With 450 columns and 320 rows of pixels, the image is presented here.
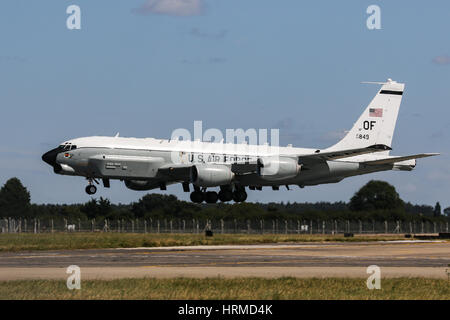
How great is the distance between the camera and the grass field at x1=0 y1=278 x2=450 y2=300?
938 inches

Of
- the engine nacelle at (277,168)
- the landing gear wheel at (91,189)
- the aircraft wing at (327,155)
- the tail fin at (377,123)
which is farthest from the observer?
the tail fin at (377,123)

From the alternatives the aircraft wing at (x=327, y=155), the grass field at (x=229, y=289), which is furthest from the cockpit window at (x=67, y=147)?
the grass field at (x=229, y=289)

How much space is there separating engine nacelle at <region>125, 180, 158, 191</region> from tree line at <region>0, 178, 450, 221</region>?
33.5 m

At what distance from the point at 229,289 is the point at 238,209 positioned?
78.6 metres

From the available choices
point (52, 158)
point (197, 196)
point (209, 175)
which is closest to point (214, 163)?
point (209, 175)

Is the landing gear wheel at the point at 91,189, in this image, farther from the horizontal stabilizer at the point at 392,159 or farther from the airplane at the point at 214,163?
the horizontal stabilizer at the point at 392,159

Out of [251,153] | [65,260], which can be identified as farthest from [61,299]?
[251,153]

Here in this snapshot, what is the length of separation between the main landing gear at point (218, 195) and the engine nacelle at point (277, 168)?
451cm

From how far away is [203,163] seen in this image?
206 feet

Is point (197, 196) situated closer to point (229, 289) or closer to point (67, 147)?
point (67, 147)

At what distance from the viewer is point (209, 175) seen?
60.8 meters

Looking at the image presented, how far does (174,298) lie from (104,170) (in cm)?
3684

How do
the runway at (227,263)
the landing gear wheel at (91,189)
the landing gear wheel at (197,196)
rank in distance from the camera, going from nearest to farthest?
1. the runway at (227,263)
2. the landing gear wheel at (91,189)
3. the landing gear wheel at (197,196)
